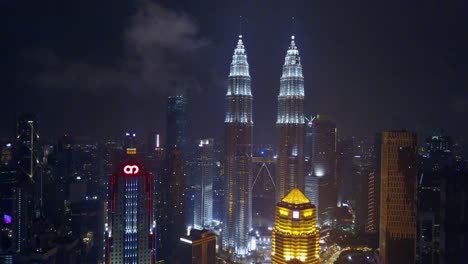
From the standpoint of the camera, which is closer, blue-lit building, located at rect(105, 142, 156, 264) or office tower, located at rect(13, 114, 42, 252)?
blue-lit building, located at rect(105, 142, 156, 264)

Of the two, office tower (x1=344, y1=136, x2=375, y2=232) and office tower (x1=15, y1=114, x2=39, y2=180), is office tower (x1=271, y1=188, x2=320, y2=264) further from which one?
office tower (x1=15, y1=114, x2=39, y2=180)

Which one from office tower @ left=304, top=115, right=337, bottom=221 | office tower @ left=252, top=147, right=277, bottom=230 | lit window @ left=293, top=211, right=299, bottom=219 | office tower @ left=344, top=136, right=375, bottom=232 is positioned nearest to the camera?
lit window @ left=293, top=211, right=299, bottom=219

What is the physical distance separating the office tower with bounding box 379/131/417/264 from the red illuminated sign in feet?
14.2

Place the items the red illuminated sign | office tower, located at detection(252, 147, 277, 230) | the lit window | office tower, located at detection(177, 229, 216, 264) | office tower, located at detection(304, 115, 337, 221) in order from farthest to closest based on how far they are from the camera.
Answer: office tower, located at detection(304, 115, 337, 221), office tower, located at detection(252, 147, 277, 230), office tower, located at detection(177, 229, 216, 264), the lit window, the red illuminated sign

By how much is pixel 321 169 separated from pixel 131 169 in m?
7.42

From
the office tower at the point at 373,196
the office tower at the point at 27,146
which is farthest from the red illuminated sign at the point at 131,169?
the office tower at the point at 373,196

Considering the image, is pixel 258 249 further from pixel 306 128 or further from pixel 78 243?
pixel 78 243

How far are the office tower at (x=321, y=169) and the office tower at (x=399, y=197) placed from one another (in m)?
3.56

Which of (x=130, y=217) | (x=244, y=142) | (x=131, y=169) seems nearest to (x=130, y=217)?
(x=130, y=217)

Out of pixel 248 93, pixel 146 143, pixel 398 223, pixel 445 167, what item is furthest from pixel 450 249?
pixel 248 93

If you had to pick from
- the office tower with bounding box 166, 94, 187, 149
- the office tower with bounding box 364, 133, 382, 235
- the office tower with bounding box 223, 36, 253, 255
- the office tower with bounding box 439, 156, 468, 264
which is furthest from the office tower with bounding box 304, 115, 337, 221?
the office tower with bounding box 439, 156, 468, 264

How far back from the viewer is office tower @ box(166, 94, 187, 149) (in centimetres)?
655

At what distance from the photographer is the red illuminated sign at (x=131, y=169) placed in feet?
18.6

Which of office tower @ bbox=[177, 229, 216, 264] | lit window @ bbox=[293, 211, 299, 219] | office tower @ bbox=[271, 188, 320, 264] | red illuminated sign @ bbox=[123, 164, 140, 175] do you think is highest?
red illuminated sign @ bbox=[123, 164, 140, 175]
